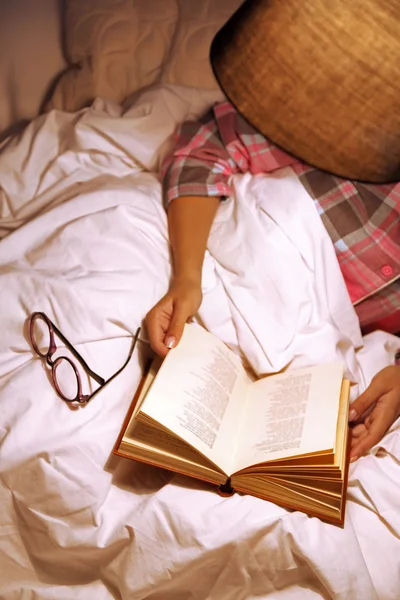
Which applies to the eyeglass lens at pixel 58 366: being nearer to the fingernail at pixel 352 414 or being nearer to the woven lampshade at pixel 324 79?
the fingernail at pixel 352 414

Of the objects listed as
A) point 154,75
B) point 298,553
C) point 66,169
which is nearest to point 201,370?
point 298,553

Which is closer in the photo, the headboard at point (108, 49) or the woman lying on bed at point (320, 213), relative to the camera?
the woman lying on bed at point (320, 213)

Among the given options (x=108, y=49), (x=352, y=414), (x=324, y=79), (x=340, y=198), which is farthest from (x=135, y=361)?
(x=108, y=49)

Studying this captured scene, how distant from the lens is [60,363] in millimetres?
935

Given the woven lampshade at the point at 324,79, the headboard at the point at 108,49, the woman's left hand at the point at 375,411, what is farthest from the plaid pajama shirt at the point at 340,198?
the woven lampshade at the point at 324,79

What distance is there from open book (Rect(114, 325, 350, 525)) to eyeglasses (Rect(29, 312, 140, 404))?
8cm

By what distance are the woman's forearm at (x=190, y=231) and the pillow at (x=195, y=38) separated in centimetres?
42

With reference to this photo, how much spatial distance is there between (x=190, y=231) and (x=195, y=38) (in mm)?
571

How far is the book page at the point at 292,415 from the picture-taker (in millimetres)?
864

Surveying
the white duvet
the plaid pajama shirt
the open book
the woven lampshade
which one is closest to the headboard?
the white duvet

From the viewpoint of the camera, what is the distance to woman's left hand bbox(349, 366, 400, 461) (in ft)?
3.23

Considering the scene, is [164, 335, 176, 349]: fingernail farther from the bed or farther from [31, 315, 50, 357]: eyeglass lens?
[31, 315, 50, 357]: eyeglass lens

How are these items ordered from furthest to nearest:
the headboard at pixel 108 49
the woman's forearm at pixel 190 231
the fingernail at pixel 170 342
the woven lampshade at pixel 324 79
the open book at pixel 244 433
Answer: the headboard at pixel 108 49, the woman's forearm at pixel 190 231, the fingernail at pixel 170 342, the open book at pixel 244 433, the woven lampshade at pixel 324 79

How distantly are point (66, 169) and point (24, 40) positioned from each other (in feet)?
1.22
